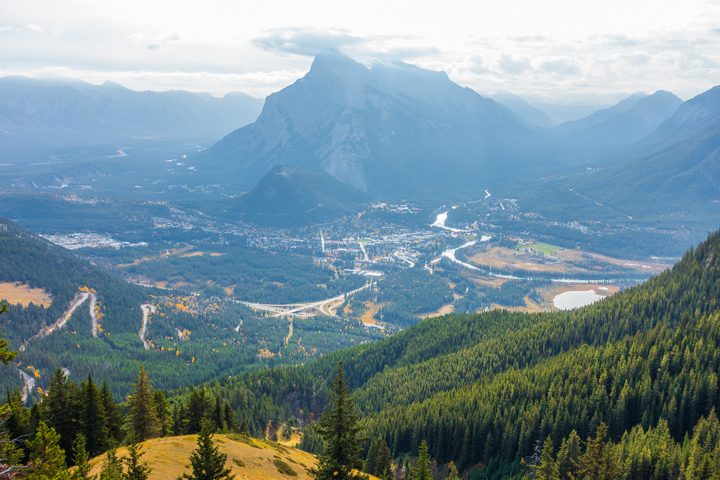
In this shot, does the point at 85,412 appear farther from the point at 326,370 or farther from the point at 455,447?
the point at 326,370

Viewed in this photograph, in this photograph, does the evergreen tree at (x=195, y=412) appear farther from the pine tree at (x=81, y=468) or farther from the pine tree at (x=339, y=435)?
the pine tree at (x=339, y=435)

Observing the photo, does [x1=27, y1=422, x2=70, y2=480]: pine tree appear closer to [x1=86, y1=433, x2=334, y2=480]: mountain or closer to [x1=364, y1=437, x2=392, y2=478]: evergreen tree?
[x1=86, y1=433, x2=334, y2=480]: mountain

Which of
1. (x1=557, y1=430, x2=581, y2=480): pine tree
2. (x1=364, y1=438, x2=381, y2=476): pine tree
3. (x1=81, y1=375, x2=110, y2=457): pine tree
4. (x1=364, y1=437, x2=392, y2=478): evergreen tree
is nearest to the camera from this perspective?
(x1=81, y1=375, x2=110, y2=457): pine tree

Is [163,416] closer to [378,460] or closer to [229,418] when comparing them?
[229,418]

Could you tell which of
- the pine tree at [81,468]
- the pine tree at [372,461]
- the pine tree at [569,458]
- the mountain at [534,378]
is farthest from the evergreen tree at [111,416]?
the pine tree at [569,458]

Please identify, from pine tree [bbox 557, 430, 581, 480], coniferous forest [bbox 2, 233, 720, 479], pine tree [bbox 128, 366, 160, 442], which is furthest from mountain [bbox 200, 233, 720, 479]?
pine tree [bbox 128, 366, 160, 442]

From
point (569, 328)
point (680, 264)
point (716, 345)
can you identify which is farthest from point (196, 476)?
point (680, 264)
